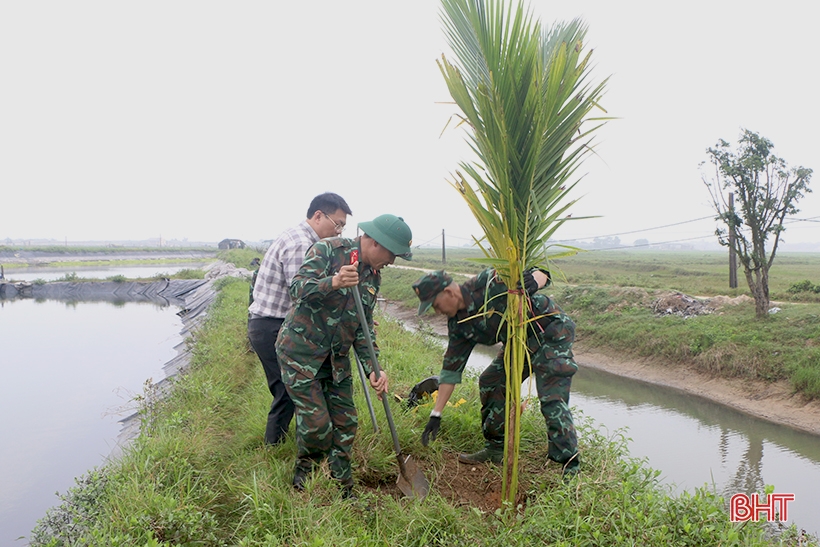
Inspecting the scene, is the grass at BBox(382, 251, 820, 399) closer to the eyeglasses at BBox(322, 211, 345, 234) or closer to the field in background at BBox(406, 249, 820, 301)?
the field in background at BBox(406, 249, 820, 301)

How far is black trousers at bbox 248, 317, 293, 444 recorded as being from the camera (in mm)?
3781

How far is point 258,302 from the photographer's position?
12.6 feet

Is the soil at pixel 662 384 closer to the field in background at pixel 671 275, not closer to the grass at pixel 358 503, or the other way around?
the grass at pixel 358 503

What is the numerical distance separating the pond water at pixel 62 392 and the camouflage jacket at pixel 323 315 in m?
2.87

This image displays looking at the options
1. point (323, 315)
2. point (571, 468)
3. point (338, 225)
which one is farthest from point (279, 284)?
point (571, 468)

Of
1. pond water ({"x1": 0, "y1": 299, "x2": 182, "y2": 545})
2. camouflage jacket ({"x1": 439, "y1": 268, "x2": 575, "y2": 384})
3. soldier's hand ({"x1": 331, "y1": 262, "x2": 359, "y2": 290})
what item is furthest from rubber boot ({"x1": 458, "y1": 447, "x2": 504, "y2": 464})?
pond water ({"x1": 0, "y1": 299, "x2": 182, "y2": 545})

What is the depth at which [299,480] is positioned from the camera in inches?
129

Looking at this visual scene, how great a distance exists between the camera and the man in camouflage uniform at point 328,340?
10.0ft

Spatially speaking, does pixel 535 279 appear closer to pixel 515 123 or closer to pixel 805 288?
pixel 515 123

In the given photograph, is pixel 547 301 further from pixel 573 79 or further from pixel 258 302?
pixel 258 302

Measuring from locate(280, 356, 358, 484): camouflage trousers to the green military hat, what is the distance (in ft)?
2.75

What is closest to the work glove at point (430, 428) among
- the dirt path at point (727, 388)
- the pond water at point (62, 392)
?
the pond water at point (62, 392)

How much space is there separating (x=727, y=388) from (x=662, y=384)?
103cm

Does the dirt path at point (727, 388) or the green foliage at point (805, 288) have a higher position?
the green foliage at point (805, 288)
